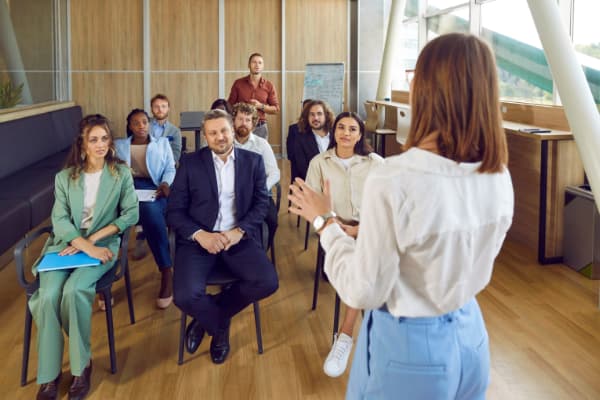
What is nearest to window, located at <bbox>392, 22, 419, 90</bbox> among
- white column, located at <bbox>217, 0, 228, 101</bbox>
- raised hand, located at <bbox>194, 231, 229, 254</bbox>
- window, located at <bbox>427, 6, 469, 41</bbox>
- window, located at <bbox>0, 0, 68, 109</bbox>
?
window, located at <bbox>427, 6, 469, 41</bbox>

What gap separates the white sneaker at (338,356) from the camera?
2754 millimetres


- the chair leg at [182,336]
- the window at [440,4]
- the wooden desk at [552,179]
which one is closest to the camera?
the chair leg at [182,336]

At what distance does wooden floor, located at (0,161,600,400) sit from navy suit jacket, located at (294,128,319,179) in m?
0.85

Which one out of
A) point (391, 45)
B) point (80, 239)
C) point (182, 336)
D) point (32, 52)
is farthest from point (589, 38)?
point (32, 52)

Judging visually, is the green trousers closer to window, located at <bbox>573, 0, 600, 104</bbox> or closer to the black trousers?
the black trousers

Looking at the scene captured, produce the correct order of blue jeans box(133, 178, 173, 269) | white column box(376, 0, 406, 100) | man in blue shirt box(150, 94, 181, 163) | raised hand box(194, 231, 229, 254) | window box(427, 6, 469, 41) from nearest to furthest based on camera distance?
raised hand box(194, 231, 229, 254) < blue jeans box(133, 178, 173, 269) < man in blue shirt box(150, 94, 181, 163) < window box(427, 6, 469, 41) < white column box(376, 0, 406, 100)

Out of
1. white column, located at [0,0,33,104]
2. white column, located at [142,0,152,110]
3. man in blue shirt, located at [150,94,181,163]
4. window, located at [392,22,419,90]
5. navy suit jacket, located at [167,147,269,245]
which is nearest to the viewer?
navy suit jacket, located at [167,147,269,245]

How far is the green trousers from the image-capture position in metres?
2.57

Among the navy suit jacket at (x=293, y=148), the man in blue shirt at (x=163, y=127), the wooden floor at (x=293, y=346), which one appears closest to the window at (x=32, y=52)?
the man in blue shirt at (x=163, y=127)

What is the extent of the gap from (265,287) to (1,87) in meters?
4.39

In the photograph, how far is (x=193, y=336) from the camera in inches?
122

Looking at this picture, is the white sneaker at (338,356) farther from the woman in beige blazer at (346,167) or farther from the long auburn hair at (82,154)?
the long auburn hair at (82,154)

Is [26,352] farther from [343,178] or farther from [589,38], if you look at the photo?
[589,38]

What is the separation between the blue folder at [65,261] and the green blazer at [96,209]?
6.0 inches
